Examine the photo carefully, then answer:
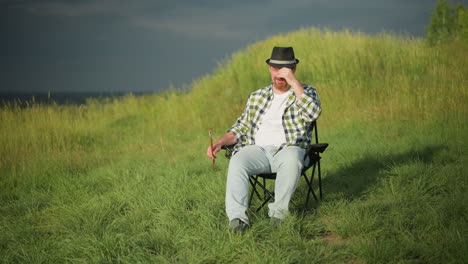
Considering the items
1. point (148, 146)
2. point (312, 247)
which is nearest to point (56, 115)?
point (148, 146)

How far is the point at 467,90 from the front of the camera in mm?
6789

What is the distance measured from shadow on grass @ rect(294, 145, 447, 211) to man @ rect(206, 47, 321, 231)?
653mm

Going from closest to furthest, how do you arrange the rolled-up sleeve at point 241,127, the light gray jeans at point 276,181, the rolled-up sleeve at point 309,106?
the light gray jeans at point 276,181
the rolled-up sleeve at point 309,106
the rolled-up sleeve at point 241,127

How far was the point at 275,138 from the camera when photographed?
3252mm

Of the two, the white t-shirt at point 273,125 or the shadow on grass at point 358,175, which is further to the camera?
the shadow on grass at point 358,175

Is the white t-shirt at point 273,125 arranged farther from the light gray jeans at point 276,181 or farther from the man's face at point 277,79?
the light gray jeans at point 276,181

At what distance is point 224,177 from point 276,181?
153 cm

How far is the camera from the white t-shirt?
324 cm

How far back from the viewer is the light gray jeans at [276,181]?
2842 mm

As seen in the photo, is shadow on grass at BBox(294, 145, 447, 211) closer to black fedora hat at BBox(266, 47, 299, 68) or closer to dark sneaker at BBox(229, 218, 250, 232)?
dark sneaker at BBox(229, 218, 250, 232)

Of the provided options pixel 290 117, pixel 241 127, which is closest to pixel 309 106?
pixel 290 117

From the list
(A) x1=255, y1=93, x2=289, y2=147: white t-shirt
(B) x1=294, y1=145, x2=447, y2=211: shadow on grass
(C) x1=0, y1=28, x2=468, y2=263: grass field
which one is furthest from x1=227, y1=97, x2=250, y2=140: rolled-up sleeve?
(B) x1=294, y1=145, x2=447, y2=211: shadow on grass

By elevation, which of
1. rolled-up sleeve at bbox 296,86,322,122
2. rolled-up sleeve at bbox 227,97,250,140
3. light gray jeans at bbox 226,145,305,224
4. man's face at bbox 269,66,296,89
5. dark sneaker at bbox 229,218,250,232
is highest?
man's face at bbox 269,66,296,89

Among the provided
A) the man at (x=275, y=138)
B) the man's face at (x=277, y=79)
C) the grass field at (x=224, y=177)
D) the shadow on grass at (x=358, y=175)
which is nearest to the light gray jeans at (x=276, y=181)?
the man at (x=275, y=138)
